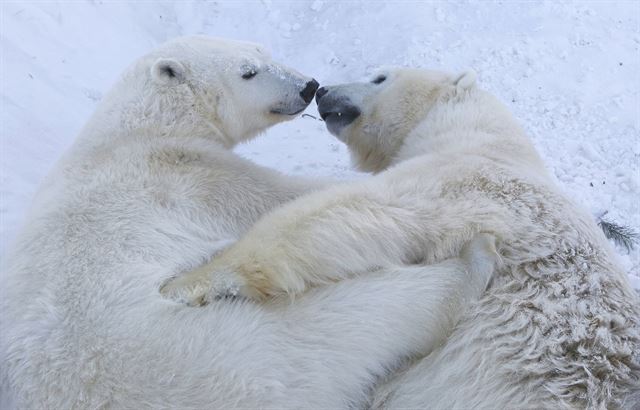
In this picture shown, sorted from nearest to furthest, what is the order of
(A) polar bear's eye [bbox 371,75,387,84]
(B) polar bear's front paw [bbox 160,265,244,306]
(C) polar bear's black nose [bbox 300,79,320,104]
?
1. (B) polar bear's front paw [bbox 160,265,244,306]
2. (C) polar bear's black nose [bbox 300,79,320,104]
3. (A) polar bear's eye [bbox 371,75,387,84]

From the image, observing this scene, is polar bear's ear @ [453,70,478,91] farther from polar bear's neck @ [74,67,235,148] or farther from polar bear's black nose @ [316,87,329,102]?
polar bear's neck @ [74,67,235,148]

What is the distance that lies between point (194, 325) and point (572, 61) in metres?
5.16

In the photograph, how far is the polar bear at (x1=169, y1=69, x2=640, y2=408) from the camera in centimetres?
230

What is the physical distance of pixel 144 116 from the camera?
3582mm

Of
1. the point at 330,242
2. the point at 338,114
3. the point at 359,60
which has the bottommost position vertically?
the point at 359,60

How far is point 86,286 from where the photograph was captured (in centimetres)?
256

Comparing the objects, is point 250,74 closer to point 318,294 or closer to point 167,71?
point 167,71

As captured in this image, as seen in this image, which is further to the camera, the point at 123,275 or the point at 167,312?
the point at 123,275

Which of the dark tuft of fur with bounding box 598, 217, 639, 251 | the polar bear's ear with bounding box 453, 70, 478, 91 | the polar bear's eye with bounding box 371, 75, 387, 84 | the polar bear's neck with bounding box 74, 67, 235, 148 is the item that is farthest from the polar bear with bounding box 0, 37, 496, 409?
the dark tuft of fur with bounding box 598, 217, 639, 251

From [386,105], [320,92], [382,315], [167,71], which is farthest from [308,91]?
[382,315]

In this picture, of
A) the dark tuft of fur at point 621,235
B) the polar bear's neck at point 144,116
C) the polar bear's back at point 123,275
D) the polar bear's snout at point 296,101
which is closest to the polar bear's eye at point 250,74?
the polar bear's snout at point 296,101

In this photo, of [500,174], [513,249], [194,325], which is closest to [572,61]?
[500,174]

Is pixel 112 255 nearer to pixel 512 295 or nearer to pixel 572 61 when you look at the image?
pixel 512 295

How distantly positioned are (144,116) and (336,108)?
1206 millimetres
